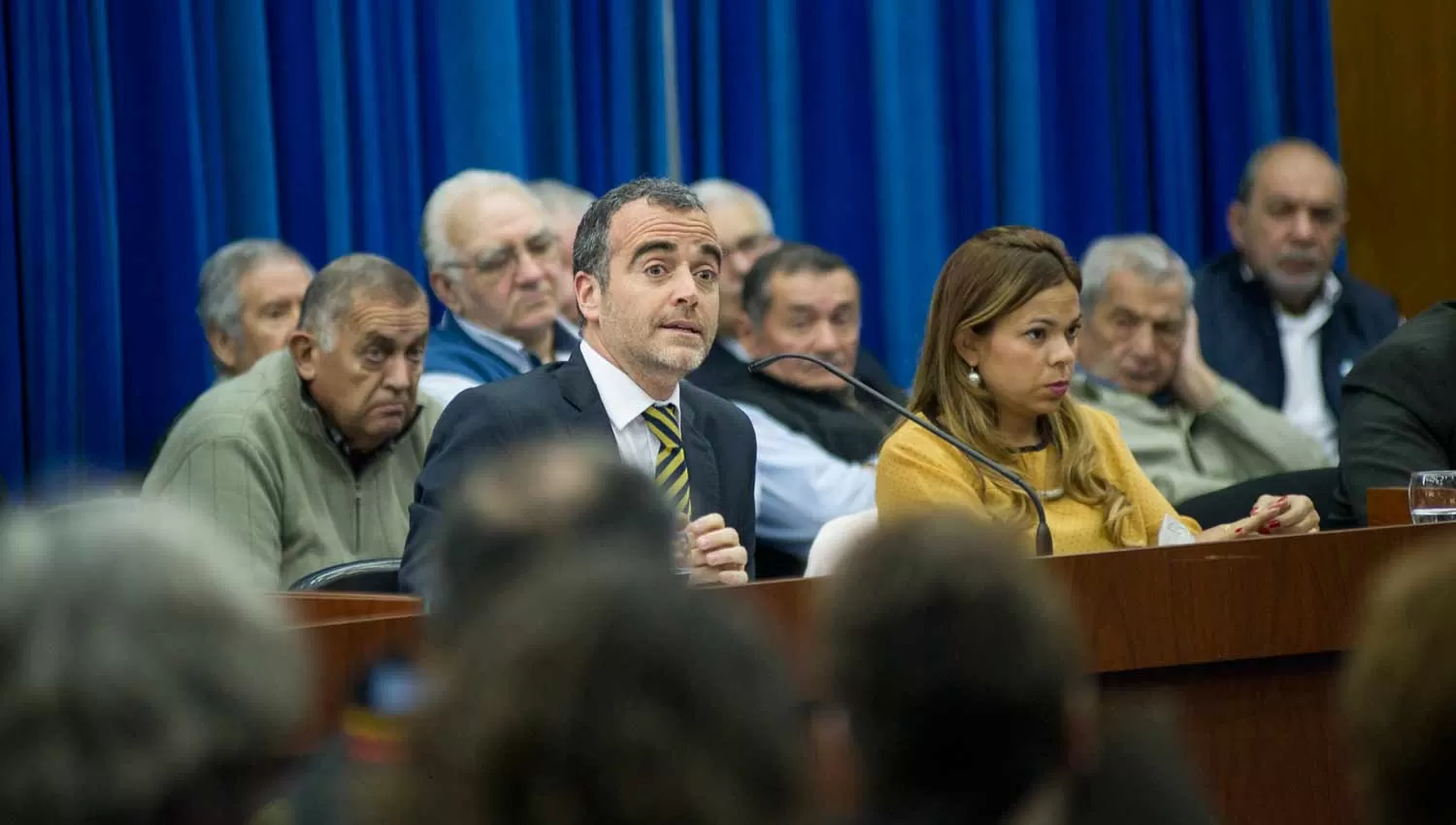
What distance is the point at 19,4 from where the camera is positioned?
438 centimetres

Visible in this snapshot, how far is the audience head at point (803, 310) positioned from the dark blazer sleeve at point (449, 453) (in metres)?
1.64

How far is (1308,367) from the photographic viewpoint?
543cm

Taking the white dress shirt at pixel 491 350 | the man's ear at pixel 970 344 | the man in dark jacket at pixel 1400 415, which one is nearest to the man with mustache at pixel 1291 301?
the man in dark jacket at pixel 1400 415

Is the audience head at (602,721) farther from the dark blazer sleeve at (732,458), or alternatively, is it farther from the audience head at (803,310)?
the audience head at (803,310)

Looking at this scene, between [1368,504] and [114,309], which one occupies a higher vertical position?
[114,309]

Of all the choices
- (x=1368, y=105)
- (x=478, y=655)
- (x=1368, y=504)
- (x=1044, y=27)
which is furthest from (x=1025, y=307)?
(x=1368, y=105)

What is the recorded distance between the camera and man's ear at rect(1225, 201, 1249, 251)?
5.63 meters

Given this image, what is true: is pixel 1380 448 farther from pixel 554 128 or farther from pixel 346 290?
pixel 554 128

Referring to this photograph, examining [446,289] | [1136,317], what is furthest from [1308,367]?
[446,289]

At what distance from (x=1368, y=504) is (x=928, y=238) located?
2.75 meters

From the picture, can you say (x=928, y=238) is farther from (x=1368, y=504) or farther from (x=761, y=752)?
(x=761, y=752)

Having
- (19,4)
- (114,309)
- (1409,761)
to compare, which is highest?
(19,4)

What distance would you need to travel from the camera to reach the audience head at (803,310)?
4.70 metres

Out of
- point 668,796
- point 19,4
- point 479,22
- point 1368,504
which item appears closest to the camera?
point 668,796
